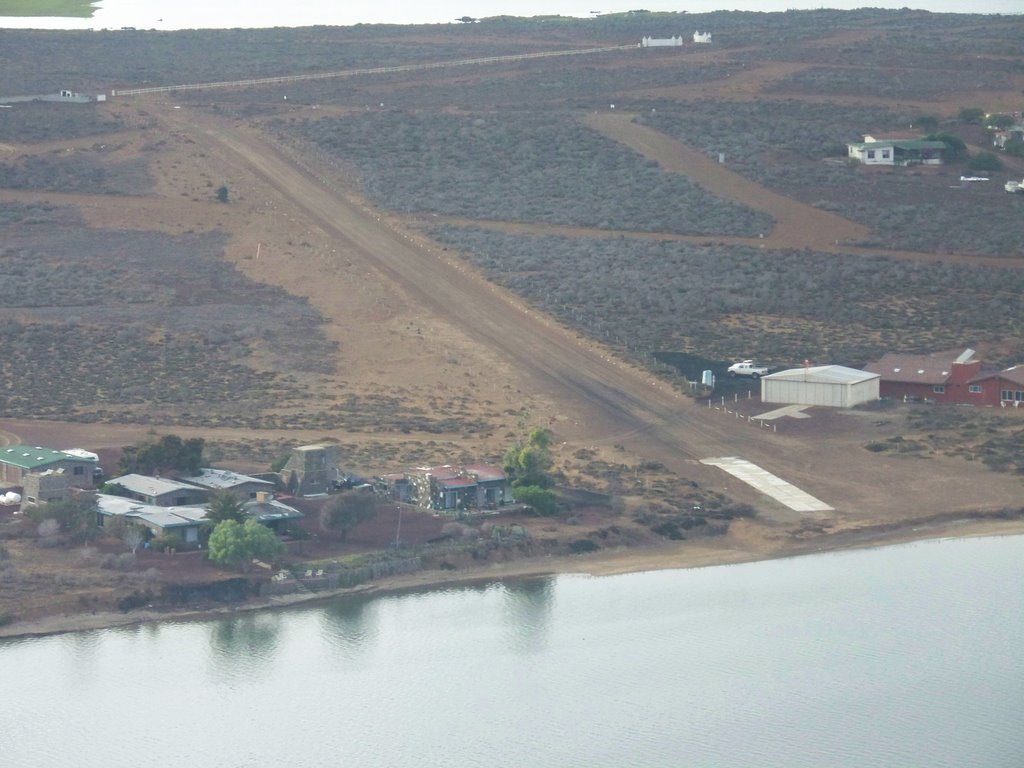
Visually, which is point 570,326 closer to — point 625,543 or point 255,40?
point 625,543

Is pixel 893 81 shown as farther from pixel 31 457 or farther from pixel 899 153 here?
pixel 31 457

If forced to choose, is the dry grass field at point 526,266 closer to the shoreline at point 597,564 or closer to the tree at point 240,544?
the shoreline at point 597,564

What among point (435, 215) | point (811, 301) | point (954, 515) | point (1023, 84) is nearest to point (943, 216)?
point (811, 301)

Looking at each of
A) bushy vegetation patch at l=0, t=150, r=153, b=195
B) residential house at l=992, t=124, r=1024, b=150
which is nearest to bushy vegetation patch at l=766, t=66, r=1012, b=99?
residential house at l=992, t=124, r=1024, b=150

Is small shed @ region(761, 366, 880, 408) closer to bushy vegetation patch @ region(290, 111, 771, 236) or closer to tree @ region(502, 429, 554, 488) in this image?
tree @ region(502, 429, 554, 488)

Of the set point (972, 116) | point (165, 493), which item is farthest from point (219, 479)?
point (972, 116)

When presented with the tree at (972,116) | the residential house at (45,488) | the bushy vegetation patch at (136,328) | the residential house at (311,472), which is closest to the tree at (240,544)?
the residential house at (311,472)
